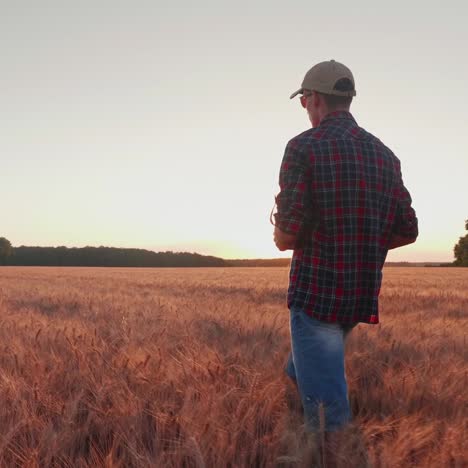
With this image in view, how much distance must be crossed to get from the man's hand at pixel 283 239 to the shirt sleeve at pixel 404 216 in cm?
59

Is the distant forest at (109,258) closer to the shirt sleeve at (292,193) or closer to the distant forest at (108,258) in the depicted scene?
the distant forest at (108,258)

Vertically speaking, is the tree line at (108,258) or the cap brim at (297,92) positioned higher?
the cap brim at (297,92)

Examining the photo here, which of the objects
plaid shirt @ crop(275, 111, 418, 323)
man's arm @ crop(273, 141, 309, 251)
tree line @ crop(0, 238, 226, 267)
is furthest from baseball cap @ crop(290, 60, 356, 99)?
tree line @ crop(0, 238, 226, 267)

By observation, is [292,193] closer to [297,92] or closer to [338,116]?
[338,116]

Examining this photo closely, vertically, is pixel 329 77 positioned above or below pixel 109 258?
above

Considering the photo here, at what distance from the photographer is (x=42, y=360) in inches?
111

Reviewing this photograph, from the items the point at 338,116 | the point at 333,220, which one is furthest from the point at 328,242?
the point at 338,116

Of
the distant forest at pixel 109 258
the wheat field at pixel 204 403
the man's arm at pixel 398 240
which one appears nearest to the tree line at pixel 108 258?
the distant forest at pixel 109 258

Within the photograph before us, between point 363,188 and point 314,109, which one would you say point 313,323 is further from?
point 314,109

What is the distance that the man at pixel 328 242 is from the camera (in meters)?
2.17

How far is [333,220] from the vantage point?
221 centimetres

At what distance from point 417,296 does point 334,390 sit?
764 cm

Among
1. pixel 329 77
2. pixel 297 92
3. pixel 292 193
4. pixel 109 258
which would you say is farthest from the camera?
pixel 109 258

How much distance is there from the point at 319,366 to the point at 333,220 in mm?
616
